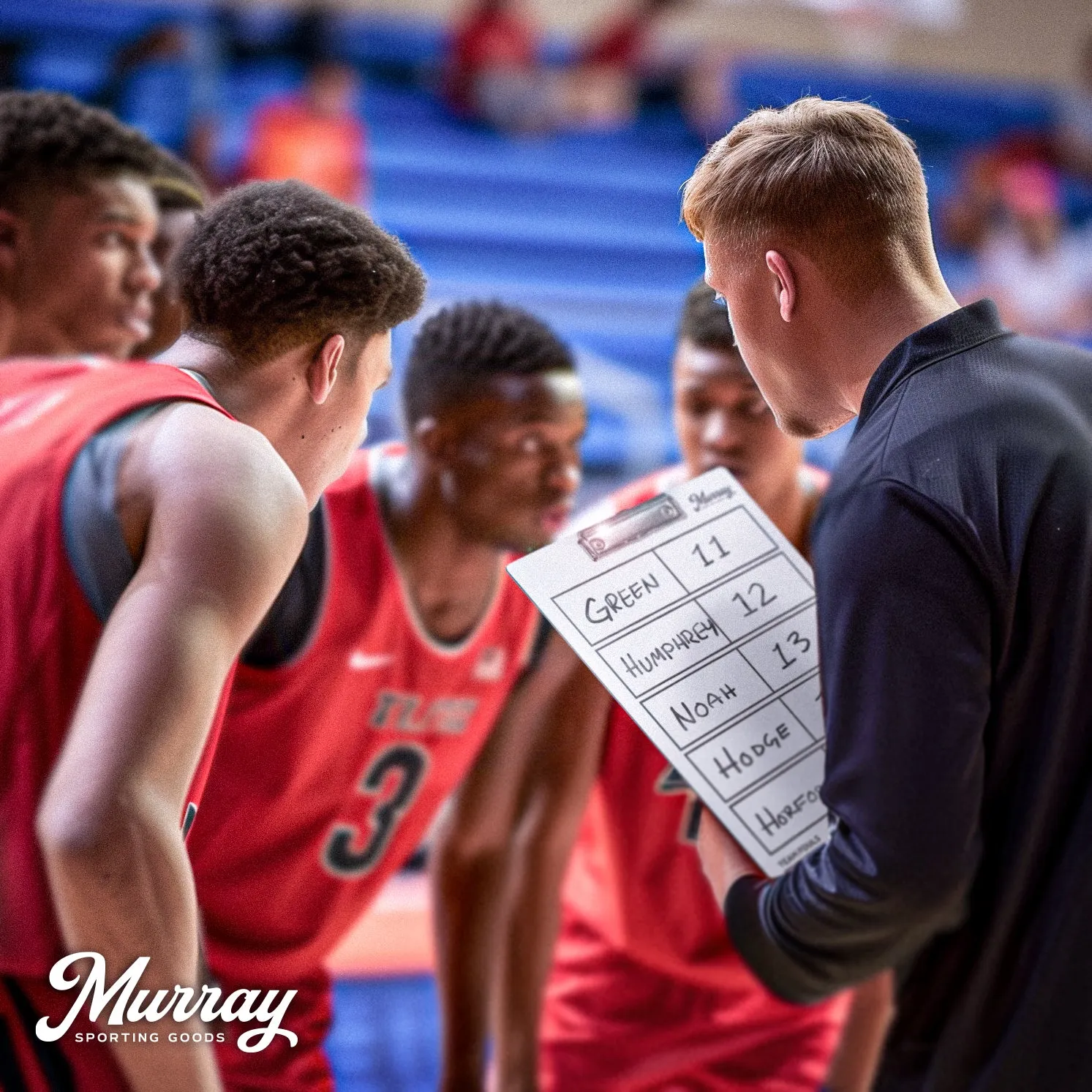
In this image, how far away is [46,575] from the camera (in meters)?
1.05

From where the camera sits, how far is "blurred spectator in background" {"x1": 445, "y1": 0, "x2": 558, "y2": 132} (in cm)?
722

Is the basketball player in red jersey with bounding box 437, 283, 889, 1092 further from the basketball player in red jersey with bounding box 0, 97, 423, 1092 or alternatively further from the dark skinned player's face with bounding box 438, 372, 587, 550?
the basketball player in red jersey with bounding box 0, 97, 423, 1092

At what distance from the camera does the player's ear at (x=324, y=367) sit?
1.21 meters

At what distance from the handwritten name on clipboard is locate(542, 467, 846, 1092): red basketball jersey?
68 cm

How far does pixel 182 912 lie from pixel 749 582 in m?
0.69

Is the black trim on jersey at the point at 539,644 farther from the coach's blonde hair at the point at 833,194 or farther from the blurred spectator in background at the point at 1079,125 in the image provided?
the blurred spectator in background at the point at 1079,125

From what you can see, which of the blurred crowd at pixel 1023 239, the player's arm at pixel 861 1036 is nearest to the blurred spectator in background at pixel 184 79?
the blurred crowd at pixel 1023 239

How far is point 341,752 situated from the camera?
1808 millimetres

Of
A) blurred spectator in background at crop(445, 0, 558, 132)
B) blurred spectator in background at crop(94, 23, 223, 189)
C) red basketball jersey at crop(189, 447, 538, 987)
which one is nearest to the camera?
red basketball jersey at crop(189, 447, 538, 987)

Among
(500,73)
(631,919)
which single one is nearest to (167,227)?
(631,919)

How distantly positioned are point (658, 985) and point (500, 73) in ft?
20.5

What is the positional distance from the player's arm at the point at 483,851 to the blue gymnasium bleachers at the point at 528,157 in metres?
3.07

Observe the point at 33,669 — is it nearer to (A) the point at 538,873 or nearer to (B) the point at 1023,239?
(A) the point at 538,873

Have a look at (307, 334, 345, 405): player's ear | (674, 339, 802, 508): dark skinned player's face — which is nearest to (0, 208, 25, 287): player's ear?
(307, 334, 345, 405): player's ear
